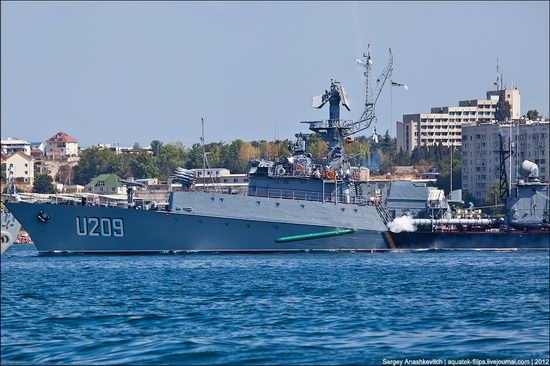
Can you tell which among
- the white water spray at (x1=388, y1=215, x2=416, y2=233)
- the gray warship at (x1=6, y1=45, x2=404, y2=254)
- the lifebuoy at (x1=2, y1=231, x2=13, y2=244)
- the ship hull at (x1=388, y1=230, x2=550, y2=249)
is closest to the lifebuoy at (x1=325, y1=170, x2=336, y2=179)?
the gray warship at (x1=6, y1=45, x2=404, y2=254)

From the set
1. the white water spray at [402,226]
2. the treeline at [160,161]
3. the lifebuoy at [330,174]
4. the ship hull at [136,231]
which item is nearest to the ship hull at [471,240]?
the white water spray at [402,226]

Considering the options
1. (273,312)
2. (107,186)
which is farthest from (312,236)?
(107,186)

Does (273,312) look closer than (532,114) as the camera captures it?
Yes

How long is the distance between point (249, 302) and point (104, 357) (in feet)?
38.4

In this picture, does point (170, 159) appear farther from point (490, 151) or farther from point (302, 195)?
point (302, 195)

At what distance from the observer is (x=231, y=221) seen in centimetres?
6788

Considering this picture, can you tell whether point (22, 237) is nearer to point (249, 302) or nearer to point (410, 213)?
point (410, 213)

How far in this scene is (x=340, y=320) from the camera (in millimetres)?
33938

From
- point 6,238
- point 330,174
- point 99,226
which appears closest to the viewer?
point 6,238

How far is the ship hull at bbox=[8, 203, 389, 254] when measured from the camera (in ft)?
221

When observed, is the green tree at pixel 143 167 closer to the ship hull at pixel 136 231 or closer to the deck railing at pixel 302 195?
the deck railing at pixel 302 195

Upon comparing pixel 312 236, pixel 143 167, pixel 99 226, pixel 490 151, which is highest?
pixel 490 151

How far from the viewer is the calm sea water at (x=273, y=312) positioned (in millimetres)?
28516

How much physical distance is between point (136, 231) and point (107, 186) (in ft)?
284
